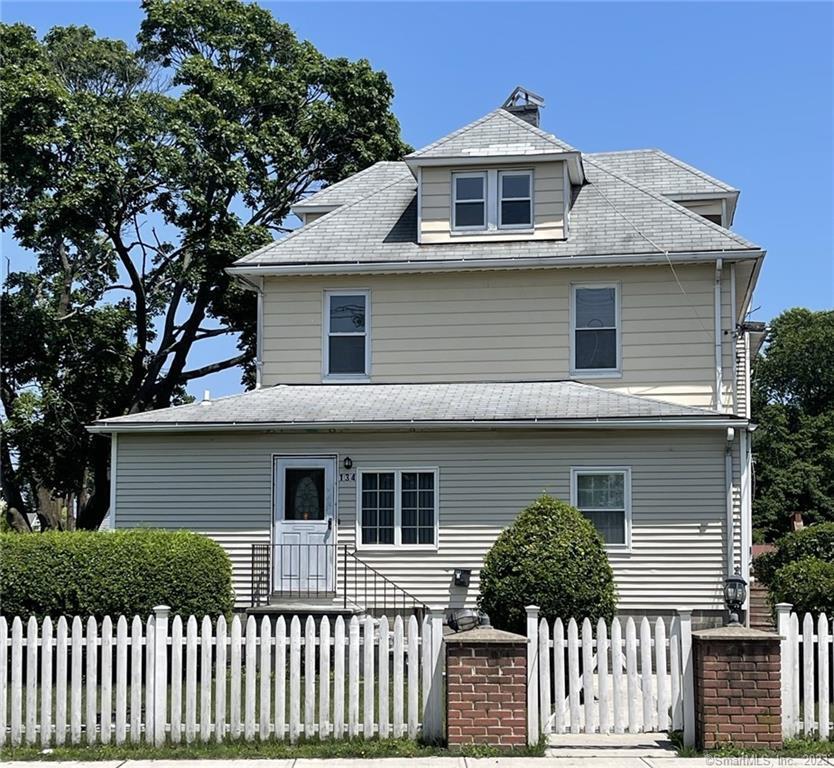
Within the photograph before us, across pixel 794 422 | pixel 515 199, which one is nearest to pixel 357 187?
pixel 515 199

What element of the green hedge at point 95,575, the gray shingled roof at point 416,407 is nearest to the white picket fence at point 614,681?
the green hedge at point 95,575

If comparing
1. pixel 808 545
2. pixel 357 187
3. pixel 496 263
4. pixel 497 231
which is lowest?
pixel 808 545

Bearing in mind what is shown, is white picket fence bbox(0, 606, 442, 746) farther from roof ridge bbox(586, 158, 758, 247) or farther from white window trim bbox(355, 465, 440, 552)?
roof ridge bbox(586, 158, 758, 247)

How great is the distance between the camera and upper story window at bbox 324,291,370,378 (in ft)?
66.7

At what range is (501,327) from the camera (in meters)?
19.9

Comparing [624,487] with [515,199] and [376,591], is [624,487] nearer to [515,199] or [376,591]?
[376,591]

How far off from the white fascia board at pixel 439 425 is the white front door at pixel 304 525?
2.33 ft

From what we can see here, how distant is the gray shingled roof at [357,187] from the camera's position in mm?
24016

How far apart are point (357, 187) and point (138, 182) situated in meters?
7.36

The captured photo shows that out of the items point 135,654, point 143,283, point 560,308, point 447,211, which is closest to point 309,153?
point 143,283

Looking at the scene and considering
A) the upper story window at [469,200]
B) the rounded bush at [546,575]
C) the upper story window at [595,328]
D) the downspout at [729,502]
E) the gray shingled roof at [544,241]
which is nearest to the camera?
the rounded bush at [546,575]

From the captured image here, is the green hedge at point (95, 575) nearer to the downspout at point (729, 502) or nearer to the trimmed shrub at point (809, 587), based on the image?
the trimmed shrub at point (809, 587)

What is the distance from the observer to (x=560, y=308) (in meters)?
19.8

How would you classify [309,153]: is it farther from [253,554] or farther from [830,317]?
A: [830,317]
